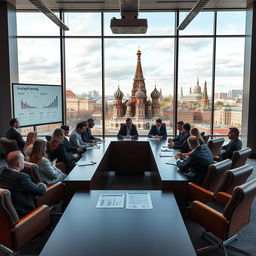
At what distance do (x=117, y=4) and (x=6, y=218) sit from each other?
21.4 ft

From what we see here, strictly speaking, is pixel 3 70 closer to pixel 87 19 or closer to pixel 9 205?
pixel 87 19

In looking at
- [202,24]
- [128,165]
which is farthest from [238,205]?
[202,24]

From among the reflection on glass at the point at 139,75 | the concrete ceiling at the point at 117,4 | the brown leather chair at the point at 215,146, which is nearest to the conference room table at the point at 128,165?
the brown leather chair at the point at 215,146

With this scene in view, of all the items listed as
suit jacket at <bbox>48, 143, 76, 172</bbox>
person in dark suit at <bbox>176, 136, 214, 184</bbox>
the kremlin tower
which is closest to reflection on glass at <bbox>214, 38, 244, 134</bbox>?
the kremlin tower

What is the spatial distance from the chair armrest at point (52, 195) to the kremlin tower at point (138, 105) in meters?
5.19

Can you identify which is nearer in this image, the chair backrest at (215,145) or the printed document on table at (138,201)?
the printed document on table at (138,201)

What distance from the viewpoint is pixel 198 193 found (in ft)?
11.0

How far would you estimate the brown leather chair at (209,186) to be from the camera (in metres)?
3.31

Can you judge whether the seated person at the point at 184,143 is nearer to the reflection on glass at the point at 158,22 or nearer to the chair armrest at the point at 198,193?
the chair armrest at the point at 198,193

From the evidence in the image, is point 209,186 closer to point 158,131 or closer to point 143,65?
point 158,131

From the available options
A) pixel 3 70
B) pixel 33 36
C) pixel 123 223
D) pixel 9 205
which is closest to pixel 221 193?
pixel 123 223

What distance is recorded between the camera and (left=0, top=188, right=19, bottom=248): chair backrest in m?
2.37

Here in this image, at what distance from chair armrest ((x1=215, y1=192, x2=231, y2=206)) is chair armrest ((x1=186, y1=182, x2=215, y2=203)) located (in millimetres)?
66

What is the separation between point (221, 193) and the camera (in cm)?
327
